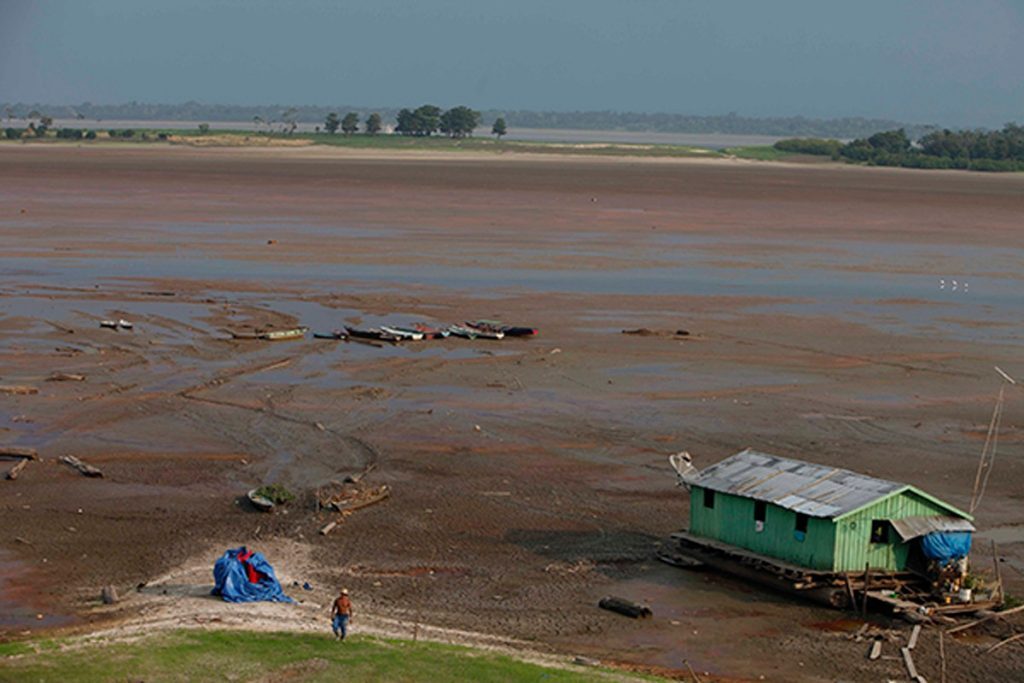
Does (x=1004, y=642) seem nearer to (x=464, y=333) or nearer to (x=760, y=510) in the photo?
(x=760, y=510)

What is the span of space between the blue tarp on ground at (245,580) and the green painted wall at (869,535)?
10159mm

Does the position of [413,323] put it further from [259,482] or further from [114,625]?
[114,625]

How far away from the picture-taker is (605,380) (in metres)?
47.5

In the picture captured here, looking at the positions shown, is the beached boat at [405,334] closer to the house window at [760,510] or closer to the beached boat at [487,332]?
the beached boat at [487,332]

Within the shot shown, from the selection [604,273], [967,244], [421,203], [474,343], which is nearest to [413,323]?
[474,343]

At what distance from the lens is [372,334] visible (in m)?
52.8

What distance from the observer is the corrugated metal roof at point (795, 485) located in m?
28.6

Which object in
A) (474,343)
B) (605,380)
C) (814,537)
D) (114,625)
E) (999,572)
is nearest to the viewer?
(114,625)

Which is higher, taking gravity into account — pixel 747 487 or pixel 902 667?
pixel 747 487

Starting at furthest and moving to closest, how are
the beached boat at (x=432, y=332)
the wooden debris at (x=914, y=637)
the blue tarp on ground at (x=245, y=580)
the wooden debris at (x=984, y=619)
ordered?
1. the beached boat at (x=432, y=332)
2. the wooden debris at (x=984, y=619)
3. the blue tarp on ground at (x=245, y=580)
4. the wooden debris at (x=914, y=637)

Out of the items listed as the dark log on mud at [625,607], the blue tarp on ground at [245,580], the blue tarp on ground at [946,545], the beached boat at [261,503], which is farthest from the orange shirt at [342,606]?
the blue tarp on ground at [946,545]

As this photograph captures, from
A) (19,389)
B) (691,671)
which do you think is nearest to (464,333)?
(19,389)

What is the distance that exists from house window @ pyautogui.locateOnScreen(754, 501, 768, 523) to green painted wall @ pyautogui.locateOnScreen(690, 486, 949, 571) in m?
0.07

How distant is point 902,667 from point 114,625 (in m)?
13.1
